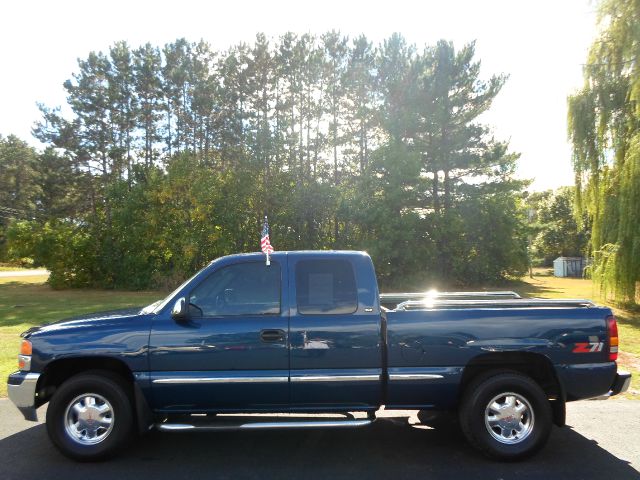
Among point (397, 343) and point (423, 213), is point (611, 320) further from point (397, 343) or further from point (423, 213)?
point (423, 213)

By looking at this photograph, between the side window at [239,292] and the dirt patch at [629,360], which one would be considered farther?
the dirt patch at [629,360]

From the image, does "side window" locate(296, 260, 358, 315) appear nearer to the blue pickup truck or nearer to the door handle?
the blue pickup truck

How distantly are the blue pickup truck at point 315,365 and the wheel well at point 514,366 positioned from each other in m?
0.02

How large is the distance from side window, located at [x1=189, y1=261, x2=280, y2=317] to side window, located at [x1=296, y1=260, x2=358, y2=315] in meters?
0.24

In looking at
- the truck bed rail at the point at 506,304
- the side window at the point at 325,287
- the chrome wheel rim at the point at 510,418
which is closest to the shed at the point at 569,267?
the truck bed rail at the point at 506,304

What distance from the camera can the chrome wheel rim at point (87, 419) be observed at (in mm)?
4602

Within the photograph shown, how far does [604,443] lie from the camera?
500 cm

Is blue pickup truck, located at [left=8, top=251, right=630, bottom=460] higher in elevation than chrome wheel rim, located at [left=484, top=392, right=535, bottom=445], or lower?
higher

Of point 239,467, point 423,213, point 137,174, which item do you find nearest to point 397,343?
point 239,467

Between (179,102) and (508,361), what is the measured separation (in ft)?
112

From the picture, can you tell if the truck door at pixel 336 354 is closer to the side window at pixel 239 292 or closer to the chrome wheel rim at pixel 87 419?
Answer: the side window at pixel 239 292

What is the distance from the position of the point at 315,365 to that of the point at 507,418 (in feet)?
6.04

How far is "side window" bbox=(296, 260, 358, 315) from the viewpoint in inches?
186

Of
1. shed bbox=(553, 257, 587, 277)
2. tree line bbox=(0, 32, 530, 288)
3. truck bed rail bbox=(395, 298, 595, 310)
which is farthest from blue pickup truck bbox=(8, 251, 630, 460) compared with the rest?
shed bbox=(553, 257, 587, 277)
